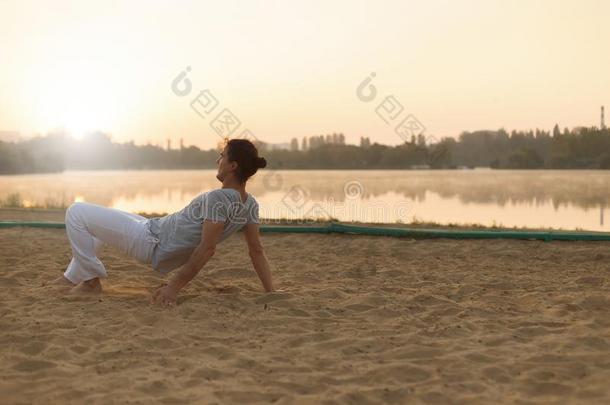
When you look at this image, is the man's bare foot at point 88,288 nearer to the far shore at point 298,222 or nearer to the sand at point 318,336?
the sand at point 318,336

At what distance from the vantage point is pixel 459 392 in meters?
2.94

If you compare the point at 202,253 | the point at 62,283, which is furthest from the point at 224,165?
the point at 62,283

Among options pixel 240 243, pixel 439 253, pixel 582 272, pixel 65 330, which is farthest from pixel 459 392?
pixel 240 243

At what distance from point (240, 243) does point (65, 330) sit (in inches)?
148

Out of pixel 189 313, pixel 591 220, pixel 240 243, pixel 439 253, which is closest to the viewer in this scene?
pixel 189 313

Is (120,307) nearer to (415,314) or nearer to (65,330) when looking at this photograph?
(65,330)

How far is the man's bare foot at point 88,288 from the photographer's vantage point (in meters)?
4.74

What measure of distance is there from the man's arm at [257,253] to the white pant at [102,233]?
2.28 feet

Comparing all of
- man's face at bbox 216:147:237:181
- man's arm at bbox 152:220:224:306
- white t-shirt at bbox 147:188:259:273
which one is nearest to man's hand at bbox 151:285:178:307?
man's arm at bbox 152:220:224:306

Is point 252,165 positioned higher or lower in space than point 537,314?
higher

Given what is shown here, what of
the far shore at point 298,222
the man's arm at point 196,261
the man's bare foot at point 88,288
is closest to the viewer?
the man's arm at point 196,261

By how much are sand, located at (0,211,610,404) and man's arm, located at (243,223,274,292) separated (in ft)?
0.52

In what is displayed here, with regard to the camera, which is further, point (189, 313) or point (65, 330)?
point (189, 313)

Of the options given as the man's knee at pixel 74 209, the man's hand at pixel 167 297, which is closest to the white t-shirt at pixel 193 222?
the man's hand at pixel 167 297
